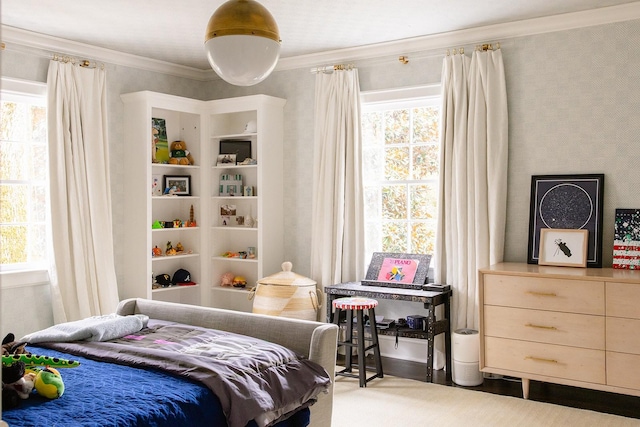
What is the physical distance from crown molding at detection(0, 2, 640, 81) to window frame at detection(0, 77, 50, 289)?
0.89 ft

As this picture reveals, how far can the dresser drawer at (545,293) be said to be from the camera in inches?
146

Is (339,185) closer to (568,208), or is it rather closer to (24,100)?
(568,208)

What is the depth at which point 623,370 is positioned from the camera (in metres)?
3.63

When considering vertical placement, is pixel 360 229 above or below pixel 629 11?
below

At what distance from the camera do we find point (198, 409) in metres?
2.26

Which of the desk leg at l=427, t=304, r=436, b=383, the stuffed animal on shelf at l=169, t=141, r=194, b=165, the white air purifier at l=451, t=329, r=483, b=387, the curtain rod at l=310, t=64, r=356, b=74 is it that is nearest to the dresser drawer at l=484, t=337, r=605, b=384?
the white air purifier at l=451, t=329, r=483, b=387

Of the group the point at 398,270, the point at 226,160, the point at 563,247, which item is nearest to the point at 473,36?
the point at 563,247

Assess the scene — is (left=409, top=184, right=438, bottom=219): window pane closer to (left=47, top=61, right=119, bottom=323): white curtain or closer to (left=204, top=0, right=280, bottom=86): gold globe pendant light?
(left=47, top=61, right=119, bottom=323): white curtain

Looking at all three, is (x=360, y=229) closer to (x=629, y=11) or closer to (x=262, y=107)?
(x=262, y=107)

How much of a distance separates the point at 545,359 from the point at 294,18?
287cm

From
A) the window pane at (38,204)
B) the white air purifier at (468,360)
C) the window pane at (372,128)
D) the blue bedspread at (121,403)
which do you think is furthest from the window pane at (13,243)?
the white air purifier at (468,360)

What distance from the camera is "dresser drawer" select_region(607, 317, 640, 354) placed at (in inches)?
141

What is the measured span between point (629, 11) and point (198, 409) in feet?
12.2

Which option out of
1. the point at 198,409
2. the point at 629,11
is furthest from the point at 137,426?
the point at 629,11
